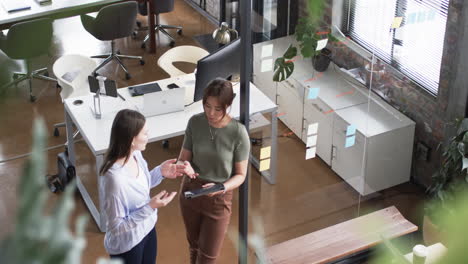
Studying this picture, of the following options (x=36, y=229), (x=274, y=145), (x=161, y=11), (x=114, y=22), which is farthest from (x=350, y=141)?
(x=36, y=229)

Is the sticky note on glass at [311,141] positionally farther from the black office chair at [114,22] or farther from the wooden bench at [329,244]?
the black office chair at [114,22]

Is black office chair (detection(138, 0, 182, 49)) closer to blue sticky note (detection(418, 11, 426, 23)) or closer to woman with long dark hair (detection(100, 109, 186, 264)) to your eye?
blue sticky note (detection(418, 11, 426, 23))

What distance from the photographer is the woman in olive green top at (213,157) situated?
3277 millimetres

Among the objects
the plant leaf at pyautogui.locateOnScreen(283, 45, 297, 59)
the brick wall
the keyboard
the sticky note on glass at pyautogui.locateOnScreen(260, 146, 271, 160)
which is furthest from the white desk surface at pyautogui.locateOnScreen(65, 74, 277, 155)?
the keyboard

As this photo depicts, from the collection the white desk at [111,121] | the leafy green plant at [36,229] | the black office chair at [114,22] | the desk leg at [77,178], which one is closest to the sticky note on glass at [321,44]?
the white desk at [111,121]

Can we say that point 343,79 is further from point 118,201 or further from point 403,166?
point 118,201

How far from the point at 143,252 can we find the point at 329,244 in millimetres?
1333

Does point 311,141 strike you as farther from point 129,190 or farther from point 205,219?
point 129,190

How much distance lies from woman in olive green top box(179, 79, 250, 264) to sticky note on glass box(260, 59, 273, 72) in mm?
438

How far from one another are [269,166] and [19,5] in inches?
145

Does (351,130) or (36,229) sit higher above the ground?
(36,229)

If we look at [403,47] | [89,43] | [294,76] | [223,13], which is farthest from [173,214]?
[89,43]

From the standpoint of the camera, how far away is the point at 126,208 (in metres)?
3.11

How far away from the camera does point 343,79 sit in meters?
3.92
